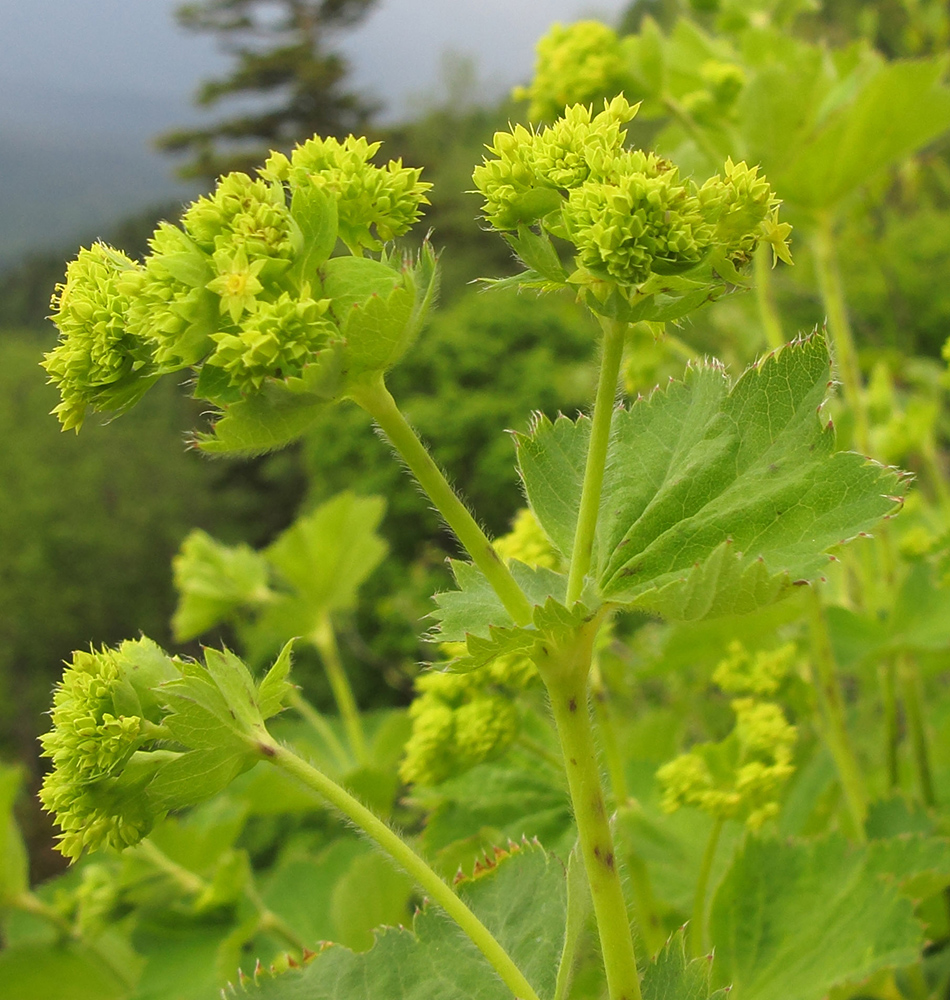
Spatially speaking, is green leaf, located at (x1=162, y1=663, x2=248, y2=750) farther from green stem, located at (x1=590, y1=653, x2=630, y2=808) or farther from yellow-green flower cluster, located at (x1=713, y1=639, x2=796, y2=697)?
yellow-green flower cluster, located at (x1=713, y1=639, x2=796, y2=697)

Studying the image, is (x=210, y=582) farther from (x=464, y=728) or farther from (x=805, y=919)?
(x=805, y=919)

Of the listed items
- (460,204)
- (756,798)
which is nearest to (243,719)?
(756,798)

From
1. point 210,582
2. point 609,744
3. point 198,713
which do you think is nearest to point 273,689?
point 198,713

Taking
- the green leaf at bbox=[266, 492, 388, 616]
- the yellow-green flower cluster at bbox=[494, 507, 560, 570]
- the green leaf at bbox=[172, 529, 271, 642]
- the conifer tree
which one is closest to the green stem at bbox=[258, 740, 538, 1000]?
the yellow-green flower cluster at bbox=[494, 507, 560, 570]

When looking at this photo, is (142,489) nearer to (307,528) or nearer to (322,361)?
(307,528)

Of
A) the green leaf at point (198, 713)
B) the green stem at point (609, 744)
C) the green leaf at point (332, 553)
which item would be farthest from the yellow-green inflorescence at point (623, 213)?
the green leaf at point (332, 553)

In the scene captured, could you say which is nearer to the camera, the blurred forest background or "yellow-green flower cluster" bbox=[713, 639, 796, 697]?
"yellow-green flower cluster" bbox=[713, 639, 796, 697]

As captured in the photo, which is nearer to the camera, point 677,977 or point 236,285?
point 236,285
